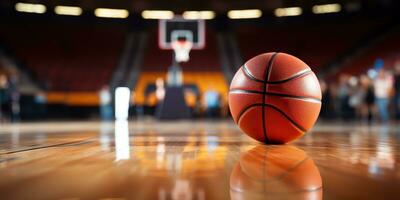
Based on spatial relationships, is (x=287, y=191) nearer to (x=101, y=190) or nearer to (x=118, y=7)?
(x=101, y=190)

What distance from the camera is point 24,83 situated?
14406 millimetres

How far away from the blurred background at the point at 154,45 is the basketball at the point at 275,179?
11928 mm

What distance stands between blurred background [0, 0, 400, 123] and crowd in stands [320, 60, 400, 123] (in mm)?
3138

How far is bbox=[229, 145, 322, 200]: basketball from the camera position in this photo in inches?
39.1

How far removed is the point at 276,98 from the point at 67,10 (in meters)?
14.3

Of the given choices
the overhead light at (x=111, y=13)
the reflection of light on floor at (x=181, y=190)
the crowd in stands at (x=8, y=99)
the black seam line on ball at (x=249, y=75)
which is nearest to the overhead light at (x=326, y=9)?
the overhead light at (x=111, y=13)

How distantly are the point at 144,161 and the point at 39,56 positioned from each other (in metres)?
15.5

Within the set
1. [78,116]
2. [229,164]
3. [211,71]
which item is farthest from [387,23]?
[229,164]

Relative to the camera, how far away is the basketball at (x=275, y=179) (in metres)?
0.99

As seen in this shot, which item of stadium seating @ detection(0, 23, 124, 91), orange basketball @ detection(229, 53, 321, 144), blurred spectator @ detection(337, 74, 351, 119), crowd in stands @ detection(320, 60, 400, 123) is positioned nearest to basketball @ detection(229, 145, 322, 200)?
orange basketball @ detection(229, 53, 321, 144)

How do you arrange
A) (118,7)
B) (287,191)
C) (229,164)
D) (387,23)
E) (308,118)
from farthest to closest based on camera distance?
(387,23) → (118,7) → (308,118) → (229,164) → (287,191)

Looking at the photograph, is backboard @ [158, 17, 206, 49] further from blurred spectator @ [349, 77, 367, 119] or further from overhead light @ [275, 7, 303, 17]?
blurred spectator @ [349, 77, 367, 119]

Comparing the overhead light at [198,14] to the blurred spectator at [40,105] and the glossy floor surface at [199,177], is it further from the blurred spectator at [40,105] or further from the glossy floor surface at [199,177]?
the glossy floor surface at [199,177]

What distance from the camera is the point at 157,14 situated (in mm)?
15594
